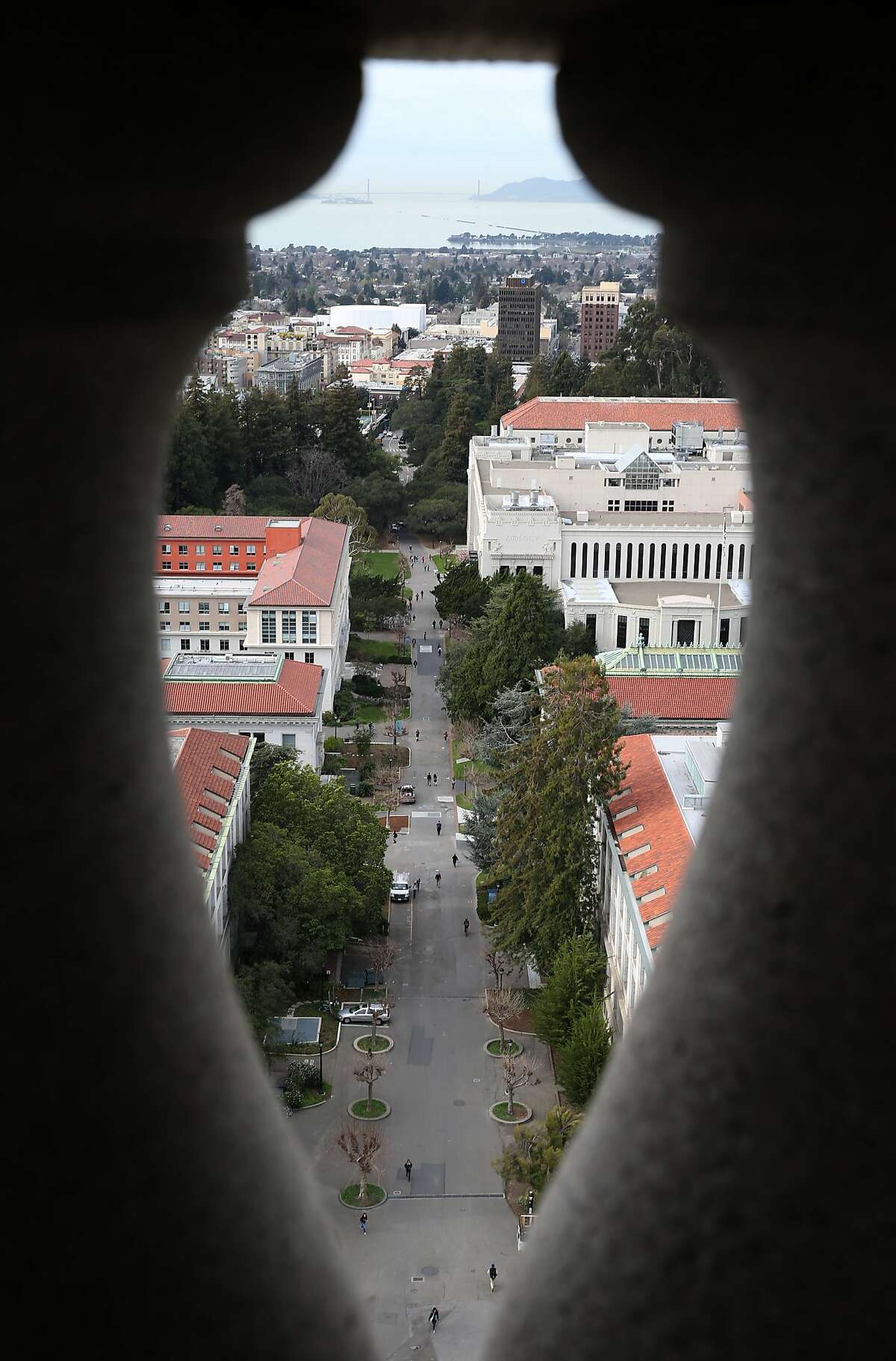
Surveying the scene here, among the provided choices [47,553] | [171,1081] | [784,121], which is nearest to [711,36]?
[784,121]

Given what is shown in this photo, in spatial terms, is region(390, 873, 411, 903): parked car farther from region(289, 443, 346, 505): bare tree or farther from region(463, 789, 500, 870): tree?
region(289, 443, 346, 505): bare tree

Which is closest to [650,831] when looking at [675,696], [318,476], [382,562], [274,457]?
[675,696]

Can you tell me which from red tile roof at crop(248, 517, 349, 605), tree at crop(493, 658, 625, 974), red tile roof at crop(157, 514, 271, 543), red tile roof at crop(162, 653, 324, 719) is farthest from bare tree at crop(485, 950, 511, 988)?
red tile roof at crop(157, 514, 271, 543)

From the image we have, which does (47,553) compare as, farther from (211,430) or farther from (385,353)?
(385,353)

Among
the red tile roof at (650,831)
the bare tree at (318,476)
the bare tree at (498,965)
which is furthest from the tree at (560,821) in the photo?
the bare tree at (318,476)

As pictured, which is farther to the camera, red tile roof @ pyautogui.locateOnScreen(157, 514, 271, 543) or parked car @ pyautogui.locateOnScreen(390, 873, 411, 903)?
red tile roof @ pyautogui.locateOnScreen(157, 514, 271, 543)

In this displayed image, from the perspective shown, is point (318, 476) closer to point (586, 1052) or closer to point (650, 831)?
point (650, 831)

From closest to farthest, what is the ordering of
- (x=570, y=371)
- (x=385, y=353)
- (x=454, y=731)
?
1. (x=454, y=731)
2. (x=570, y=371)
3. (x=385, y=353)
